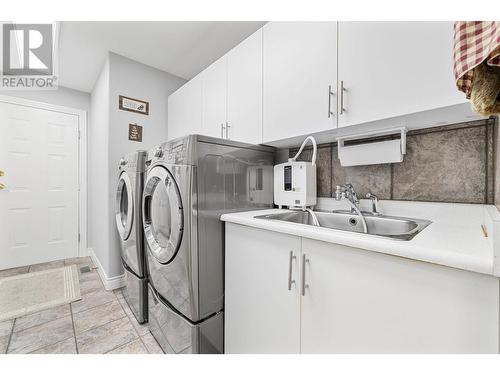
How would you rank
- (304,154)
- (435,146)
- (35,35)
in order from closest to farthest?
(435,146)
(304,154)
(35,35)

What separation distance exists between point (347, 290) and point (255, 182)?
950 millimetres

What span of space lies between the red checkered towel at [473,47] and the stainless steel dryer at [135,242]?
188 cm

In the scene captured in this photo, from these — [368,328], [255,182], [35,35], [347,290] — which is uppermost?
[35,35]

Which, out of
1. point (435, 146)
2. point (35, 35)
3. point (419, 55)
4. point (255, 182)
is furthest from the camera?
point (35, 35)

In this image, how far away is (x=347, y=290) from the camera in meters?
0.75

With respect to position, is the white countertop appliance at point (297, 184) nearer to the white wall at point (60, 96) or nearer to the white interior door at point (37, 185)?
the white interior door at point (37, 185)

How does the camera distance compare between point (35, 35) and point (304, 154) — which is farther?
point (35, 35)

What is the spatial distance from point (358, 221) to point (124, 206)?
6.84ft

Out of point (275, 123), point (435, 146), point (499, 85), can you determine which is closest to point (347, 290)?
point (499, 85)

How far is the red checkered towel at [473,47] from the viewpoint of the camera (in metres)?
0.47

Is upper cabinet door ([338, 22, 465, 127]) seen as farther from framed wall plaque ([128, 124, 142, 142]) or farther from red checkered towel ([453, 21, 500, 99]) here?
framed wall plaque ([128, 124, 142, 142])

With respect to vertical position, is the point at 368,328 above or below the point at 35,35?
below
